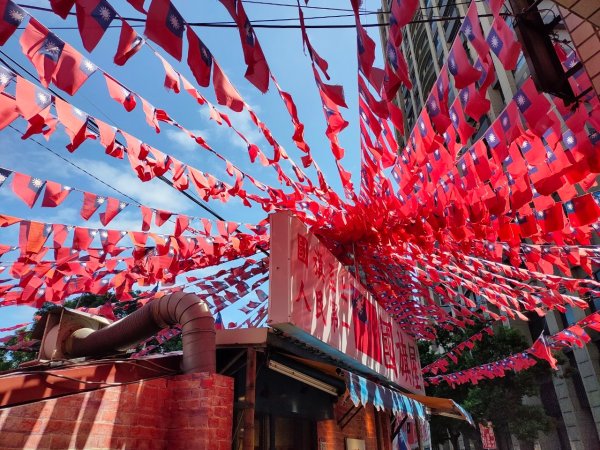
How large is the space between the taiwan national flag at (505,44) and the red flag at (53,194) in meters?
4.72

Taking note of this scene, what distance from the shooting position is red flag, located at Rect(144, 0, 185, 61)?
2258 millimetres

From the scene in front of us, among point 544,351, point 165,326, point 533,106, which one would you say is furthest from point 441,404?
point 533,106

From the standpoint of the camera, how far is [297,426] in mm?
6289

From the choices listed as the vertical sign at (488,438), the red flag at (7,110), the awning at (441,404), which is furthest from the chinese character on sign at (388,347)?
the vertical sign at (488,438)

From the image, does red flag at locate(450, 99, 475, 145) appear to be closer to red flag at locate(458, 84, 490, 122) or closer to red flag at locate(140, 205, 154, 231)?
red flag at locate(458, 84, 490, 122)

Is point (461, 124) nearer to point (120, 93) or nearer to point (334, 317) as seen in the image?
point (334, 317)

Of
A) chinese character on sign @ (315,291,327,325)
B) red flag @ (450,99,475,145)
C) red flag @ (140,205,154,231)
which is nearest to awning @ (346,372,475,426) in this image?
chinese character on sign @ (315,291,327,325)

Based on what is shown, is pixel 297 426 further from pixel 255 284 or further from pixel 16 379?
pixel 16 379

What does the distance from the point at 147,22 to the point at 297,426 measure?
601cm

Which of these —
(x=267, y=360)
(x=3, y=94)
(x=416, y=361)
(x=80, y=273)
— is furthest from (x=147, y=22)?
(x=416, y=361)

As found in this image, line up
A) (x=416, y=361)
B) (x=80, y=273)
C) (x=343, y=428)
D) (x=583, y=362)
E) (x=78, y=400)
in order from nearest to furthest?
(x=78, y=400)
(x=80, y=273)
(x=343, y=428)
(x=416, y=361)
(x=583, y=362)

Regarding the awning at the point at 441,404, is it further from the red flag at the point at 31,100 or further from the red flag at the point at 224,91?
the red flag at the point at 31,100

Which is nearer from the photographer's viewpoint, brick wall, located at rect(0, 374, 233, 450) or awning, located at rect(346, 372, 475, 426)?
brick wall, located at rect(0, 374, 233, 450)

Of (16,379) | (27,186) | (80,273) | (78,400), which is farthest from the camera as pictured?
(80,273)
